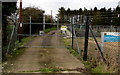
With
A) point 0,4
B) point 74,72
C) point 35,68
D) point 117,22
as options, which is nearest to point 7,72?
point 35,68

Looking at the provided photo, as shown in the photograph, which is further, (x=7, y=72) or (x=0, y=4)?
(x=0, y=4)

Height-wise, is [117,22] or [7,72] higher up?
[117,22]

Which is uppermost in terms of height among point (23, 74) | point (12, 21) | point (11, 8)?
point (11, 8)

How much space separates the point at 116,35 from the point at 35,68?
3.42 meters

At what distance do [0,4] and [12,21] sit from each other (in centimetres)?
253

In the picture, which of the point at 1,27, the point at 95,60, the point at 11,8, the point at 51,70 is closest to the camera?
the point at 51,70

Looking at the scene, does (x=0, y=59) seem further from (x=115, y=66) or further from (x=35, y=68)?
(x=115, y=66)

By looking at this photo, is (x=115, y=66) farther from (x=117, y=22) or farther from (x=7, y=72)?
(x=117, y=22)

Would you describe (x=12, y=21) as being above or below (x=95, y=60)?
above

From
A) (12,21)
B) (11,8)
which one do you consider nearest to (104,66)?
(11,8)

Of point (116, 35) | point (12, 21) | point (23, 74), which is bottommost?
point (23, 74)

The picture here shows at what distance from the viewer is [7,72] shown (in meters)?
4.87

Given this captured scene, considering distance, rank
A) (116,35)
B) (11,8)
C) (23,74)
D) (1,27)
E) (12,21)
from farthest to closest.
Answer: (12,21), (11,8), (1,27), (116,35), (23,74)

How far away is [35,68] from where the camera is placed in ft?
17.3
